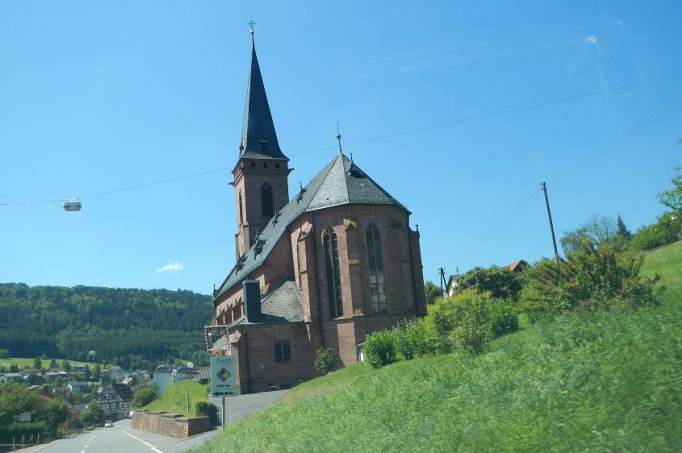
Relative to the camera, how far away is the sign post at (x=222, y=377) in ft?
50.6

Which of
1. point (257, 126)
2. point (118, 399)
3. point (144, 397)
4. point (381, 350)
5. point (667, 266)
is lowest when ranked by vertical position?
point (118, 399)

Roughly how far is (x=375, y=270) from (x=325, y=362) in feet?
21.5

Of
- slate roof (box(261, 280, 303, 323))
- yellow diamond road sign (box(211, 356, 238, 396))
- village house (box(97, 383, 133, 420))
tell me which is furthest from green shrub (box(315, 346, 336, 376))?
village house (box(97, 383, 133, 420))

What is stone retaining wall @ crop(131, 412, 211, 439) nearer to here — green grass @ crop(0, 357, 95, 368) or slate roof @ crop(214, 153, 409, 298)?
slate roof @ crop(214, 153, 409, 298)

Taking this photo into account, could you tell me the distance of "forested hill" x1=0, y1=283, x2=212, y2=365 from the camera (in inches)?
6718

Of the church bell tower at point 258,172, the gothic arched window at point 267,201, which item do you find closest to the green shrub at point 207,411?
the church bell tower at point 258,172

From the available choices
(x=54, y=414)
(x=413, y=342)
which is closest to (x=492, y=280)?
(x=413, y=342)

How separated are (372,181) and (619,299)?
27073mm

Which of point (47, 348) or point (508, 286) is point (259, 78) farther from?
point (47, 348)

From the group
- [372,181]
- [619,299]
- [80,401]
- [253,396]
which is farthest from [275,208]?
[80,401]

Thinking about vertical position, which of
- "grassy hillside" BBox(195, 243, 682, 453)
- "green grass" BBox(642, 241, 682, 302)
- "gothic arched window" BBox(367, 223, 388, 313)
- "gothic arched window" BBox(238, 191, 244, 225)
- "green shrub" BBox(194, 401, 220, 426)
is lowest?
"green shrub" BBox(194, 401, 220, 426)

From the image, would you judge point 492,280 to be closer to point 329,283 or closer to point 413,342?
point 329,283

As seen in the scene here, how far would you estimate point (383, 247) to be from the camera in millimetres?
37906

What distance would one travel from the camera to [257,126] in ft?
189
